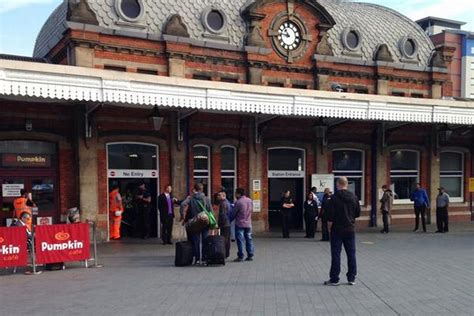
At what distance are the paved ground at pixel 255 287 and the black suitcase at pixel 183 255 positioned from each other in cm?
28

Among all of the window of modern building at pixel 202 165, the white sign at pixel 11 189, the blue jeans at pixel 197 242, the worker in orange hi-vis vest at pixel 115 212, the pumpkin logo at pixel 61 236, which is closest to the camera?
the pumpkin logo at pixel 61 236

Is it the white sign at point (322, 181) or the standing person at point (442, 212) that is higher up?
the white sign at point (322, 181)

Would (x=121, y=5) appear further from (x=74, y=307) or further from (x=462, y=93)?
(x=462, y=93)

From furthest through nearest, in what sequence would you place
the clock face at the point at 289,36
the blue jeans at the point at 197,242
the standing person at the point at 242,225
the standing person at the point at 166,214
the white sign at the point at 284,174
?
1. the clock face at the point at 289,36
2. the white sign at the point at 284,174
3. the standing person at the point at 166,214
4. the standing person at the point at 242,225
5. the blue jeans at the point at 197,242

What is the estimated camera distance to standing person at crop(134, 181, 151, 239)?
48.2ft

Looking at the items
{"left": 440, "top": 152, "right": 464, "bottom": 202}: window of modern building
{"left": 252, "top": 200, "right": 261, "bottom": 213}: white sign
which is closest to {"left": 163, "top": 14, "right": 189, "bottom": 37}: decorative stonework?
{"left": 252, "top": 200, "right": 261, "bottom": 213}: white sign

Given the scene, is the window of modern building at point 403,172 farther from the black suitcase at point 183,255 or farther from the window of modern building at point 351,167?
the black suitcase at point 183,255

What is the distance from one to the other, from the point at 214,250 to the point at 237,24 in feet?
34.5

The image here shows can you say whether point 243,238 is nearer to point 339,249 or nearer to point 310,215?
point 339,249

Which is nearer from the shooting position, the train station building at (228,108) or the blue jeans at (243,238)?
the blue jeans at (243,238)

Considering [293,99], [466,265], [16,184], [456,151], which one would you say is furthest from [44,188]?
[456,151]

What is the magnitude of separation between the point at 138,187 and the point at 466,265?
9.59m

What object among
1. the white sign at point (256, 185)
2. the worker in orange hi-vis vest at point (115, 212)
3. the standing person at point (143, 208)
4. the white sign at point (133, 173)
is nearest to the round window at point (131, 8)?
A: the white sign at point (133, 173)

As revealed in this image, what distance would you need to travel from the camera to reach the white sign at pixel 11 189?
12.9 metres
